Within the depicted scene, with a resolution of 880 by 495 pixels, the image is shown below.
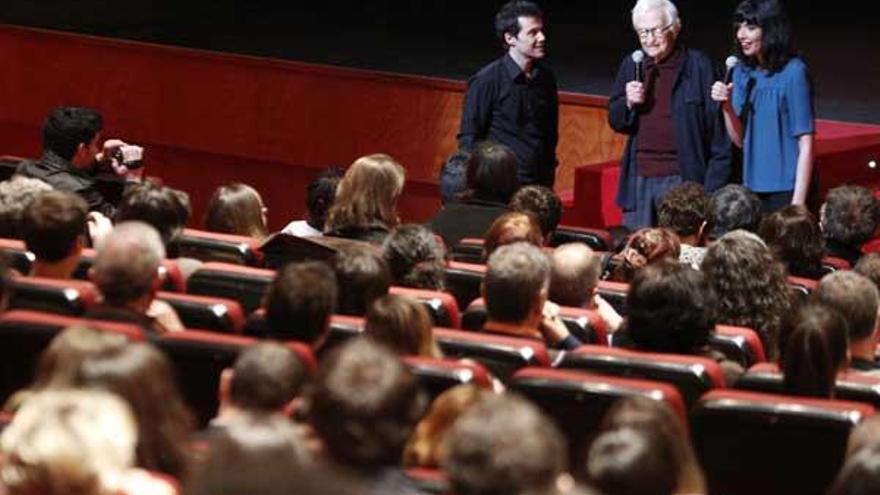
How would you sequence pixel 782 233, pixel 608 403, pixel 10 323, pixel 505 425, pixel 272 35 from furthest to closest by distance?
1. pixel 272 35
2. pixel 782 233
3. pixel 10 323
4. pixel 608 403
5. pixel 505 425

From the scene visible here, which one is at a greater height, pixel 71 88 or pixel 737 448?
pixel 71 88

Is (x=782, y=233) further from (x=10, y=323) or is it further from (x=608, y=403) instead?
(x=10, y=323)

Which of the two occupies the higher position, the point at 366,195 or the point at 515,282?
the point at 366,195

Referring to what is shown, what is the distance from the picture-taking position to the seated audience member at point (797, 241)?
6.31 m

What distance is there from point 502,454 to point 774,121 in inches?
209

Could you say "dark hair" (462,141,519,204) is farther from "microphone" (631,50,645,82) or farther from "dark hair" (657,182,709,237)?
"microphone" (631,50,645,82)

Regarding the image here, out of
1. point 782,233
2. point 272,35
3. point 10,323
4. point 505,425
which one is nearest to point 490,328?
point 10,323

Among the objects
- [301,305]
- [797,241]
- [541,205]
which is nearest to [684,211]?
[797,241]

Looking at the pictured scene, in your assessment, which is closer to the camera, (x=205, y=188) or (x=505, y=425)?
(x=505, y=425)

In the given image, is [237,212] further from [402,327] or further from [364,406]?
[364,406]

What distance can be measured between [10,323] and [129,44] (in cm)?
658

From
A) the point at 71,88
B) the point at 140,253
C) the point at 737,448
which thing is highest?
the point at 71,88

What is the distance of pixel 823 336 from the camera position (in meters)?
4.41

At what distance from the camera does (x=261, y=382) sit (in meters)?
3.62
